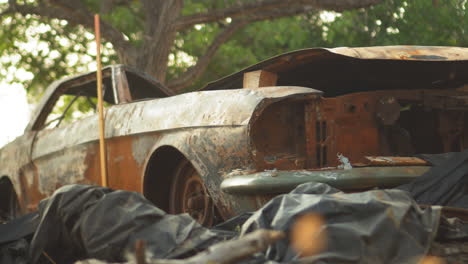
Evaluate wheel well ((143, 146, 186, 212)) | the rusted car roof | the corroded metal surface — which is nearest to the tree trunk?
the rusted car roof

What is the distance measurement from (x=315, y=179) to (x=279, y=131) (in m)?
0.46

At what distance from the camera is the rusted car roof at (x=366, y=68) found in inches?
142

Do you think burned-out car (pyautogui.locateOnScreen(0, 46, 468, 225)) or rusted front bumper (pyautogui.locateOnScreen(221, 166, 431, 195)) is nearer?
rusted front bumper (pyautogui.locateOnScreen(221, 166, 431, 195))

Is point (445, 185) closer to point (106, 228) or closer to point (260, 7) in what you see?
point (106, 228)

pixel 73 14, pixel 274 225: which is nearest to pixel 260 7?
pixel 73 14

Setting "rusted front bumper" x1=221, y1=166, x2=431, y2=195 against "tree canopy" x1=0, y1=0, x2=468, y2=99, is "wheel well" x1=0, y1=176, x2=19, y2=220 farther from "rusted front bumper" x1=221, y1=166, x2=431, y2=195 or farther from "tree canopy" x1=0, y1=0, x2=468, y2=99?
"tree canopy" x1=0, y1=0, x2=468, y2=99

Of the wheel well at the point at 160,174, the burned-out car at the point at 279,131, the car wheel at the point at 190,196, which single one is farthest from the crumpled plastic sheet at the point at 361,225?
the wheel well at the point at 160,174

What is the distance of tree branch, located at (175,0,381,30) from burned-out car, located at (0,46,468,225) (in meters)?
6.44

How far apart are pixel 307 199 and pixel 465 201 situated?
1.12 m

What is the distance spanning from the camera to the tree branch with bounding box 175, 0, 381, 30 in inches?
436

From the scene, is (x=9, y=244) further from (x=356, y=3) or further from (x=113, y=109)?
(x=356, y=3)

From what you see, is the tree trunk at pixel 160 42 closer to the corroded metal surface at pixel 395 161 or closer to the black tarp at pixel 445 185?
the corroded metal surface at pixel 395 161

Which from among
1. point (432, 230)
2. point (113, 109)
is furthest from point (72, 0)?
point (432, 230)

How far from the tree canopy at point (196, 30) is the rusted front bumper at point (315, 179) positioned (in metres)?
7.68
